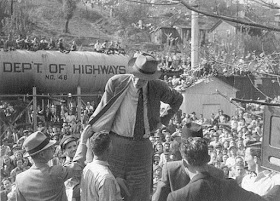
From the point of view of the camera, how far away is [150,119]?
13.4 ft

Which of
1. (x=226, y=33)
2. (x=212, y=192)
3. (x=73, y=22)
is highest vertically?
(x=73, y=22)

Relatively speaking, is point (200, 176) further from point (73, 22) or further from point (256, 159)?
point (73, 22)

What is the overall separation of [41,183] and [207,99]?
48.3ft

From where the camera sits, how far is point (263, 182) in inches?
152

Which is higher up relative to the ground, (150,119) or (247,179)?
(150,119)

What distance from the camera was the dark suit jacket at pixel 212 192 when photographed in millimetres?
2713

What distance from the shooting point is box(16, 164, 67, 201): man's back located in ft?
11.3

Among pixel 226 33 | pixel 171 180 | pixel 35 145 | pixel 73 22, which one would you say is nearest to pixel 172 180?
pixel 171 180

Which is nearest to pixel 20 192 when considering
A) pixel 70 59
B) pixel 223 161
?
pixel 223 161

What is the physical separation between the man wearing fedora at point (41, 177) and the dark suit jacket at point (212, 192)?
1046mm

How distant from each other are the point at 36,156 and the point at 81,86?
13214 millimetres

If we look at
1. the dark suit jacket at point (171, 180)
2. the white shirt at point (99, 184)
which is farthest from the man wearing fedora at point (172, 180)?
the white shirt at point (99, 184)

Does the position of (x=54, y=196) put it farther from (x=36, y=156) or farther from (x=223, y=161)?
(x=223, y=161)

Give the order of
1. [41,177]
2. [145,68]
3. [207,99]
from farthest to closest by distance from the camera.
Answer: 1. [207,99]
2. [145,68]
3. [41,177]
